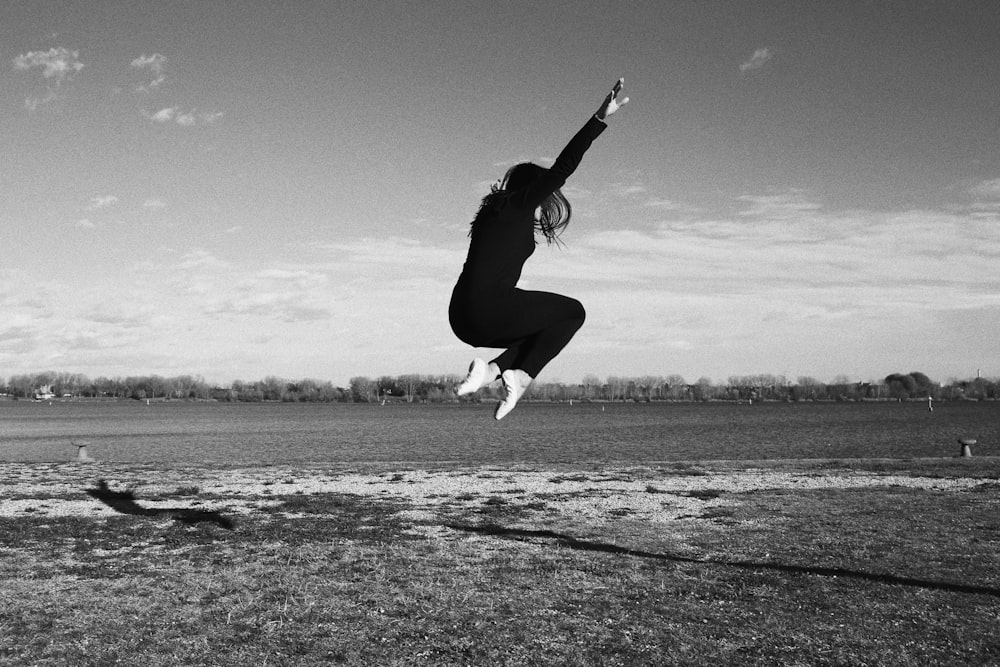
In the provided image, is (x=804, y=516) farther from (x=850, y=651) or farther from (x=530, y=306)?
(x=530, y=306)

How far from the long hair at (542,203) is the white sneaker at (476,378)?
38.5 inches

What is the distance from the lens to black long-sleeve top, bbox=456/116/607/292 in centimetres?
493

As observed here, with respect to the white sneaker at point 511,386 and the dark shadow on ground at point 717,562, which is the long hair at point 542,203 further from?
the dark shadow on ground at point 717,562

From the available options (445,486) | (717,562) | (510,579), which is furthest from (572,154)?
(445,486)

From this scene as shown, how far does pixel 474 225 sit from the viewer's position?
521 cm

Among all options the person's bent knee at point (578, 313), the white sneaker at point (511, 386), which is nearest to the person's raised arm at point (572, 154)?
the person's bent knee at point (578, 313)

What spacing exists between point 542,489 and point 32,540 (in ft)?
40.7

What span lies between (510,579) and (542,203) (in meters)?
8.09

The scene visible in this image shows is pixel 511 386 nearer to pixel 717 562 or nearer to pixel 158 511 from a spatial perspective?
pixel 717 562

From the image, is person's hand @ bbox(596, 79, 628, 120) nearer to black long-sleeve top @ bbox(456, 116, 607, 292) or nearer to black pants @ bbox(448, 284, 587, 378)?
black long-sleeve top @ bbox(456, 116, 607, 292)

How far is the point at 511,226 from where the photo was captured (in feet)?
16.5

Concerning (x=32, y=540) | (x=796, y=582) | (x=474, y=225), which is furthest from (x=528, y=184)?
(x=32, y=540)

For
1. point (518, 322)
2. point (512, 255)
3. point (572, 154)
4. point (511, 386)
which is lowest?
point (511, 386)

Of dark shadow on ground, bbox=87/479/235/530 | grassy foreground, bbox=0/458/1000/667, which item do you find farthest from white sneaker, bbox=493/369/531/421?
dark shadow on ground, bbox=87/479/235/530
